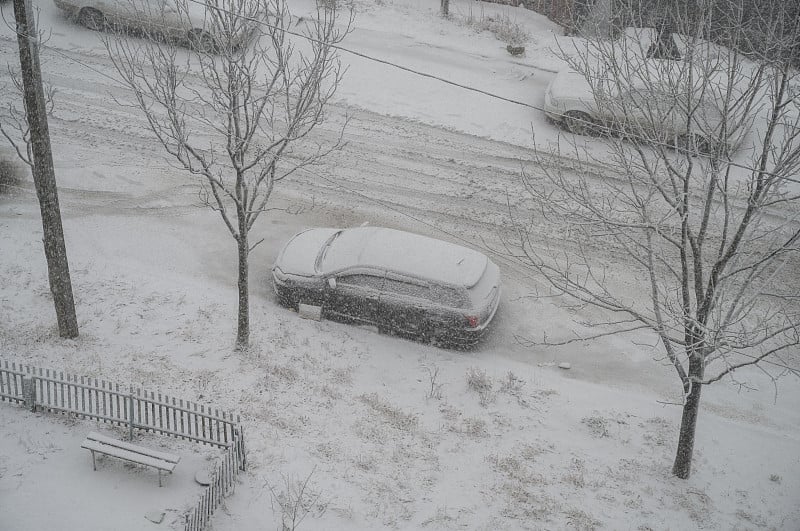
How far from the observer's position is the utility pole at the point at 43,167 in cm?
860

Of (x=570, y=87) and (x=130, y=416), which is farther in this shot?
(x=570, y=87)

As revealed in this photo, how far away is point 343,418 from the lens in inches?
384

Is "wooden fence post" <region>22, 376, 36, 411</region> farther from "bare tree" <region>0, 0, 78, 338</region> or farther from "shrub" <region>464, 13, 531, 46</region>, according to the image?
"shrub" <region>464, 13, 531, 46</region>

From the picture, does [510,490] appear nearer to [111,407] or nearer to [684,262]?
[684,262]

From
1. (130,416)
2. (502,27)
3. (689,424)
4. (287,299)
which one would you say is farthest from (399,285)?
(502,27)

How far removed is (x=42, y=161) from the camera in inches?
369

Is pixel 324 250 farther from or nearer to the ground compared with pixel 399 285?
farther from the ground

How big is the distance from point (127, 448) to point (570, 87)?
13.7m

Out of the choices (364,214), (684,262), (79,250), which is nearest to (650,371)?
(684,262)

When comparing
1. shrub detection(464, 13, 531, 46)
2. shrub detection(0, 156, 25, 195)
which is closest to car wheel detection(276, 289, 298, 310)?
→ shrub detection(0, 156, 25, 195)

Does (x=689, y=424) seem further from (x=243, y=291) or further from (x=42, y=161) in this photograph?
(x=42, y=161)

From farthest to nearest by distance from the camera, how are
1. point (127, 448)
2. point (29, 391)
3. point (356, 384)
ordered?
point (356, 384) → point (29, 391) → point (127, 448)

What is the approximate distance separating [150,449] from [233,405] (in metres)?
1.44

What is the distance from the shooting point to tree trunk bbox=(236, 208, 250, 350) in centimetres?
1009
